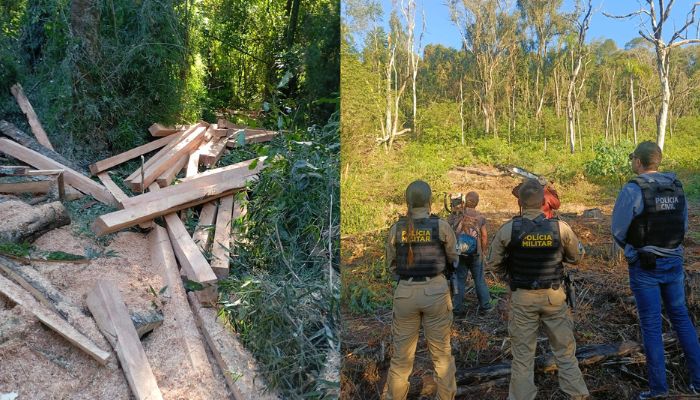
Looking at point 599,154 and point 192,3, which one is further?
point 192,3

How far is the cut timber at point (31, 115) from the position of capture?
9.70 meters

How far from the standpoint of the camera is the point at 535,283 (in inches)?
119

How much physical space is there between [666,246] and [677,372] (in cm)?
70

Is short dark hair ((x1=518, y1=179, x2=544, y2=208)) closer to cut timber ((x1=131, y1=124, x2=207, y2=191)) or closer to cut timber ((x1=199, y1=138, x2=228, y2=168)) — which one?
cut timber ((x1=131, y1=124, x2=207, y2=191))

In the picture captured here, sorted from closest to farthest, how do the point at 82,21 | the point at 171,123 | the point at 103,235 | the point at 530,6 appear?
the point at 530,6, the point at 103,235, the point at 82,21, the point at 171,123

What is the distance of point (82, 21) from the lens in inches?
373

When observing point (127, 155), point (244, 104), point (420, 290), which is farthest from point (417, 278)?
point (244, 104)

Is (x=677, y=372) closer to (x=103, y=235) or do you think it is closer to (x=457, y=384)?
(x=457, y=384)

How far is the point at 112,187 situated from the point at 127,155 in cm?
115

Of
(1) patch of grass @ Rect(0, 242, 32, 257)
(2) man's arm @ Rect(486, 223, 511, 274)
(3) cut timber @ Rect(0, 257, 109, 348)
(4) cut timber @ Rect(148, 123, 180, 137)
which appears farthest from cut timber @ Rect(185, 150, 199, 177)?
(2) man's arm @ Rect(486, 223, 511, 274)

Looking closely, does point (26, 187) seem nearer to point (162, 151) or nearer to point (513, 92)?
point (162, 151)

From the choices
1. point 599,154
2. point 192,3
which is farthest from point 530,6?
point 192,3

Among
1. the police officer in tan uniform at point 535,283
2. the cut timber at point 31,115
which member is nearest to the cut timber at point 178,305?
the police officer in tan uniform at point 535,283

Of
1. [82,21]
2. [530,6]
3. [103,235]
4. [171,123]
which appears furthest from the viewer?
[171,123]
